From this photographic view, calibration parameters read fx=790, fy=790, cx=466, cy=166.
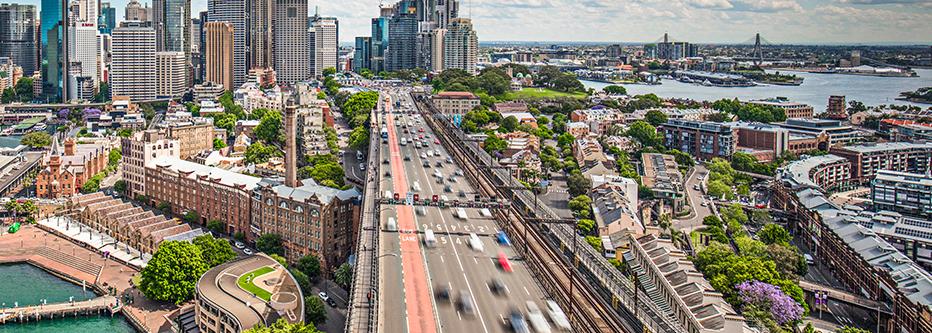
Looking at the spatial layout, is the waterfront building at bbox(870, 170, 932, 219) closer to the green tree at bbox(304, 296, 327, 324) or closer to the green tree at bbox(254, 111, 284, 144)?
the green tree at bbox(304, 296, 327, 324)

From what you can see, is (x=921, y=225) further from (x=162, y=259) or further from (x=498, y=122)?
(x=498, y=122)

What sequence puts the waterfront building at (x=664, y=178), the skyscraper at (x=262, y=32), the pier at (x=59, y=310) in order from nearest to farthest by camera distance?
1. the pier at (x=59, y=310)
2. the waterfront building at (x=664, y=178)
3. the skyscraper at (x=262, y=32)

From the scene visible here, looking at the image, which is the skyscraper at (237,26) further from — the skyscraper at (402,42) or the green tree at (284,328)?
the green tree at (284,328)

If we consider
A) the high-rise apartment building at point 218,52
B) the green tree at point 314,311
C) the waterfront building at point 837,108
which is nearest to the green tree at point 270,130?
the green tree at point 314,311

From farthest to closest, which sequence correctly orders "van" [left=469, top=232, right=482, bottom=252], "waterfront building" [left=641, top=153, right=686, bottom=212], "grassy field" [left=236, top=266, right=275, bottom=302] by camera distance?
"waterfront building" [left=641, top=153, right=686, bottom=212], "grassy field" [left=236, top=266, right=275, bottom=302], "van" [left=469, top=232, right=482, bottom=252]

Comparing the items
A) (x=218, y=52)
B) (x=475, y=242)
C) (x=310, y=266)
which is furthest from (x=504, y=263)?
(x=218, y=52)

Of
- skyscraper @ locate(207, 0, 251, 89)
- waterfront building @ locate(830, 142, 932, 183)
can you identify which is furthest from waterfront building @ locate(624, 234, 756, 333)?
skyscraper @ locate(207, 0, 251, 89)

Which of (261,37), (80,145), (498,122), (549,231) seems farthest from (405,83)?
(549,231)
